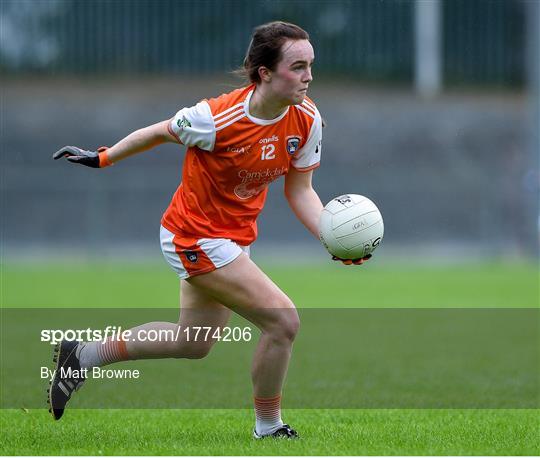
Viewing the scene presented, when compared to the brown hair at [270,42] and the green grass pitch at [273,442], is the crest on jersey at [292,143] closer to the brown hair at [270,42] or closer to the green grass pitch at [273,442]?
the brown hair at [270,42]

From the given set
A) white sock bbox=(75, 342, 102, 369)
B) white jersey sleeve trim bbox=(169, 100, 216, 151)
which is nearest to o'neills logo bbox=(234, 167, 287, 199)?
white jersey sleeve trim bbox=(169, 100, 216, 151)

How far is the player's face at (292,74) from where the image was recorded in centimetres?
552

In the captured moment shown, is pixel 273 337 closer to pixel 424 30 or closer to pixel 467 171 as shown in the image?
pixel 467 171

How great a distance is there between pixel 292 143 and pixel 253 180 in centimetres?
29

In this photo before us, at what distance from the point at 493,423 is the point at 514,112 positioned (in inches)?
942

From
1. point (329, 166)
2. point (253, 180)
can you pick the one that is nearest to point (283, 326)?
point (253, 180)

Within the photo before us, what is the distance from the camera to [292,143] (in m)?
5.78

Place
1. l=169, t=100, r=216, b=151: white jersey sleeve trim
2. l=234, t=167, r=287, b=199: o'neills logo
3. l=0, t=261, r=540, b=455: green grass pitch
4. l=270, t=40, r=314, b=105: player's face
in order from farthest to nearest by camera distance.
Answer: l=234, t=167, r=287, b=199: o'neills logo, l=169, t=100, r=216, b=151: white jersey sleeve trim, l=270, t=40, r=314, b=105: player's face, l=0, t=261, r=540, b=455: green grass pitch

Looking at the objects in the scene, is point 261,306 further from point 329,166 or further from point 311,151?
point 329,166

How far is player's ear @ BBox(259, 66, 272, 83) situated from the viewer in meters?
5.61

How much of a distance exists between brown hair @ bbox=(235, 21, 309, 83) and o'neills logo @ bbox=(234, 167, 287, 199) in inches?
19.6

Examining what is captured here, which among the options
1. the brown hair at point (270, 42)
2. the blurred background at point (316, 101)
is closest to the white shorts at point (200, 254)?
the brown hair at point (270, 42)

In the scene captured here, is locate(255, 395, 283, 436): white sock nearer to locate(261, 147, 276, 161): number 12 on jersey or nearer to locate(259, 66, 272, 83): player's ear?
locate(261, 147, 276, 161): number 12 on jersey

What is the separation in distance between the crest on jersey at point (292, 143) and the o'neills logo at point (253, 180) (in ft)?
0.35
